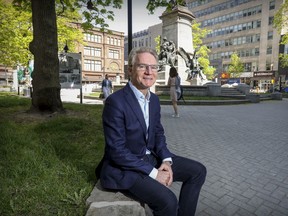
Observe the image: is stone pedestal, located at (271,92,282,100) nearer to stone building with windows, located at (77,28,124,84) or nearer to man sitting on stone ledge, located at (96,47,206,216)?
man sitting on stone ledge, located at (96,47,206,216)

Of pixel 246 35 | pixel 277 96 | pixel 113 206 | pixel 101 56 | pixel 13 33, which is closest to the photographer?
pixel 113 206

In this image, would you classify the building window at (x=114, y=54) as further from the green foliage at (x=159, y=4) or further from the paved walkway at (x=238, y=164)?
the paved walkway at (x=238, y=164)

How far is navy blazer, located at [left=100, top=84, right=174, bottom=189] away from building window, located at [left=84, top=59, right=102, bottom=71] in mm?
69933

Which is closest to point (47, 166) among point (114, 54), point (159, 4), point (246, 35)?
point (159, 4)

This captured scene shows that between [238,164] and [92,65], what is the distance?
7051 centimetres

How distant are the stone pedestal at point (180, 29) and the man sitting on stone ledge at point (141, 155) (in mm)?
19813

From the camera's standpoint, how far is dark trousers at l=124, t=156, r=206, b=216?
79.2 inches

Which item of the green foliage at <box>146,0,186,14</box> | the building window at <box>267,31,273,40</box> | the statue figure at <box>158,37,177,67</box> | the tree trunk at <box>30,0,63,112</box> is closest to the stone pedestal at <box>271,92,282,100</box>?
the statue figure at <box>158,37,177,67</box>

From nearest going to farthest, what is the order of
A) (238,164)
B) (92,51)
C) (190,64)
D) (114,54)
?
1. (238,164)
2. (190,64)
3. (92,51)
4. (114,54)

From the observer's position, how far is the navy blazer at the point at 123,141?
2.12m

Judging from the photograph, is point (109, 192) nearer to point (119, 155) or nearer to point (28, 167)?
point (119, 155)

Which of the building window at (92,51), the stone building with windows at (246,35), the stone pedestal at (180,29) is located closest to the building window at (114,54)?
the building window at (92,51)

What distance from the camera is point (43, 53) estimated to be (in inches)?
245

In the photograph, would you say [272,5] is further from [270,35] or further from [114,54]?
[114,54]
